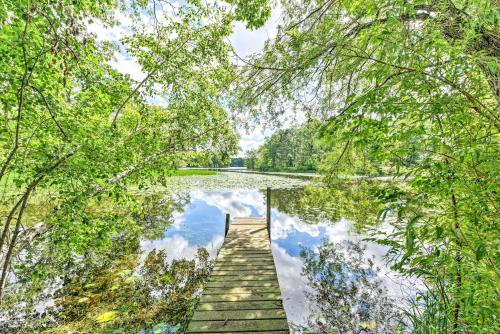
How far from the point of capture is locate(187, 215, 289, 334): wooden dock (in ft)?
11.0

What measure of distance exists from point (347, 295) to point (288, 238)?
3792mm

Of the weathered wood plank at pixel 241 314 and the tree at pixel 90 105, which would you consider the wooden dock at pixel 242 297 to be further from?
the tree at pixel 90 105

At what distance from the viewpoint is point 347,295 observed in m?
5.48

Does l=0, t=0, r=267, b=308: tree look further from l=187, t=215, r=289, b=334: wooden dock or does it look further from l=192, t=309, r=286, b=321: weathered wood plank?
l=187, t=215, r=289, b=334: wooden dock

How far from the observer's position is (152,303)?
16.1 feet

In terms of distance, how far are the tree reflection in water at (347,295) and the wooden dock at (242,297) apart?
3.87ft

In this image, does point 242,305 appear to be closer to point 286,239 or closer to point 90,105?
point 90,105

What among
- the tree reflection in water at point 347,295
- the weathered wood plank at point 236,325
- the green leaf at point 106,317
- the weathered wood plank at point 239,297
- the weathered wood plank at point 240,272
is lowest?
the tree reflection in water at point 347,295

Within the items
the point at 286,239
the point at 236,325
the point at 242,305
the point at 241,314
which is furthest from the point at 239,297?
the point at 286,239

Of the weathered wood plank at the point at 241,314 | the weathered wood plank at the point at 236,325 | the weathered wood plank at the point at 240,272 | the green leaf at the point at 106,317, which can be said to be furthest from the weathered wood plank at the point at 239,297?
the green leaf at the point at 106,317

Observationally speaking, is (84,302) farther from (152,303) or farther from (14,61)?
(14,61)

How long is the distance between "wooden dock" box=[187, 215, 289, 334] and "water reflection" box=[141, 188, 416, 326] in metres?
0.92

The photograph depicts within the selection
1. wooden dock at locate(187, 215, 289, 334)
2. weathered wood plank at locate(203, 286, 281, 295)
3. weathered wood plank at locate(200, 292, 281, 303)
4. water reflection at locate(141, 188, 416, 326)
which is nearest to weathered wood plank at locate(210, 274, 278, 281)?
wooden dock at locate(187, 215, 289, 334)

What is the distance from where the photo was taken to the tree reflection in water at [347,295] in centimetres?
443
